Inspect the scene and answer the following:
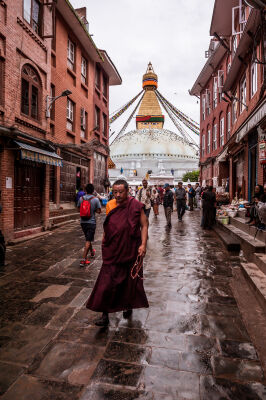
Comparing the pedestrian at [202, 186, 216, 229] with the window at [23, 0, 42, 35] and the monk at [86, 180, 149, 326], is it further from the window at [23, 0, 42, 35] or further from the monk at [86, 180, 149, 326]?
the window at [23, 0, 42, 35]

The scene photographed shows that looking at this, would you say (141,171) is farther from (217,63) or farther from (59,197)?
(59,197)

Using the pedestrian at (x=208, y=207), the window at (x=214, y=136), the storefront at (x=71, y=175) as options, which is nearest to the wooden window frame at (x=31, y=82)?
the storefront at (x=71, y=175)

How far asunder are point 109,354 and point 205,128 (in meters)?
25.3

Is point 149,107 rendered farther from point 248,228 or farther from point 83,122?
point 248,228

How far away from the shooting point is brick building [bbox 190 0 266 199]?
9.94 metres

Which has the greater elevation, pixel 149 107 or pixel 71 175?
pixel 149 107

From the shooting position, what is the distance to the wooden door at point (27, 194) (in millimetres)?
9180

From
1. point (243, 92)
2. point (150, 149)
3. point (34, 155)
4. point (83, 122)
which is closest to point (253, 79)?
point (243, 92)

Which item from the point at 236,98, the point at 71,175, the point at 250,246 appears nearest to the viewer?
the point at 250,246

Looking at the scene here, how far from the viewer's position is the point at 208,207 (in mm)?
11523

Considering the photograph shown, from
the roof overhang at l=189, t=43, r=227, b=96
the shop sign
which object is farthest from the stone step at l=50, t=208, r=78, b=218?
the roof overhang at l=189, t=43, r=227, b=96

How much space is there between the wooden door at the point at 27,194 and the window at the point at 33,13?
5.02 meters

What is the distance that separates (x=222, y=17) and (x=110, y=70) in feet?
27.7

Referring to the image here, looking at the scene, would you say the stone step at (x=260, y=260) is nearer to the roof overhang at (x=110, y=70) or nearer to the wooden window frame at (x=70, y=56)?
the wooden window frame at (x=70, y=56)
